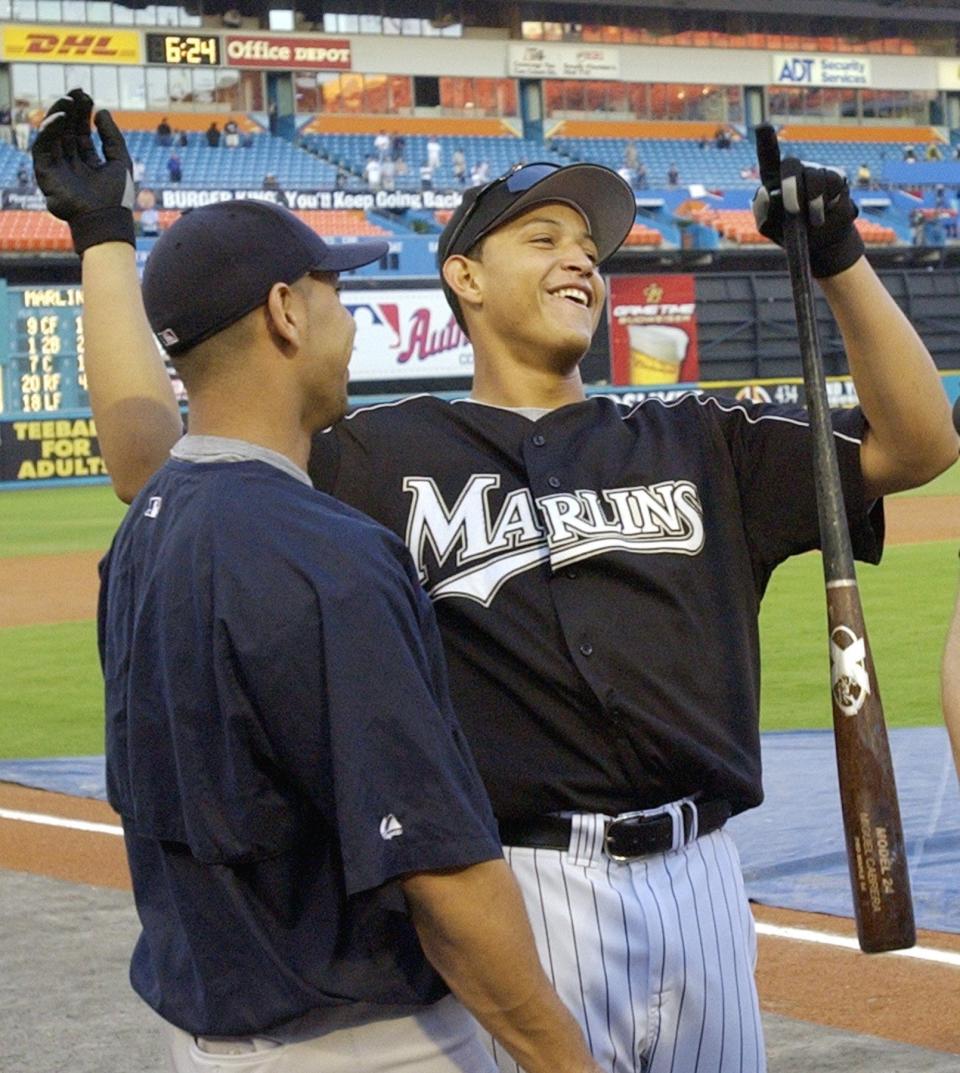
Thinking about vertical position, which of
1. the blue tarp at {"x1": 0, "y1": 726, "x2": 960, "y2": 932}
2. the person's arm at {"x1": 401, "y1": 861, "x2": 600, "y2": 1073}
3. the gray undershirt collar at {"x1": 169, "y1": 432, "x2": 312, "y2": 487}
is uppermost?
the gray undershirt collar at {"x1": 169, "y1": 432, "x2": 312, "y2": 487}

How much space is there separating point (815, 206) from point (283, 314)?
0.99 m

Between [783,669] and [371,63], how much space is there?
142 ft

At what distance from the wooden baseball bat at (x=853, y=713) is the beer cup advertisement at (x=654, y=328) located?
3423 centimetres

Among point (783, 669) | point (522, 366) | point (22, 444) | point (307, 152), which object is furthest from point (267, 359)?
point (307, 152)

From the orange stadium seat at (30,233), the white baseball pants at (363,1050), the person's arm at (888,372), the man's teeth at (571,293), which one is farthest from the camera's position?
the orange stadium seat at (30,233)

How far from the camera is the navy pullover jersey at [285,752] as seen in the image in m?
1.86

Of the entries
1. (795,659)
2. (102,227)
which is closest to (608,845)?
(102,227)

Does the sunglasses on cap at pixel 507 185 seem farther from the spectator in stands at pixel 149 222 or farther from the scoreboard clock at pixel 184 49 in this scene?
the scoreboard clock at pixel 184 49

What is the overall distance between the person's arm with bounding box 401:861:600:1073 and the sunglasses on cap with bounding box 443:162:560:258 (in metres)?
1.38

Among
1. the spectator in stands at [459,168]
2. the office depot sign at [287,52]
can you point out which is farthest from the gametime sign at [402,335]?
the office depot sign at [287,52]

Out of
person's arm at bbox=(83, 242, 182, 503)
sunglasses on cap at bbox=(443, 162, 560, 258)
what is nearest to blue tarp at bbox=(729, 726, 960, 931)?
sunglasses on cap at bbox=(443, 162, 560, 258)

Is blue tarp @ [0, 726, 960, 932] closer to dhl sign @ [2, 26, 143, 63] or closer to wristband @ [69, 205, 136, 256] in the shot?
wristband @ [69, 205, 136, 256]

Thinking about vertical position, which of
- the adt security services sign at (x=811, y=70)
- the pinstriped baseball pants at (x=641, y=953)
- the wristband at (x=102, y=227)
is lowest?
the pinstriped baseball pants at (x=641, y=953)

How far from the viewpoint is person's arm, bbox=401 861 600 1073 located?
73.6 inches
